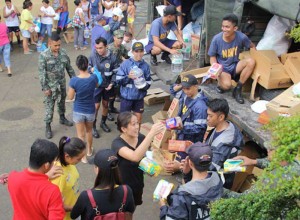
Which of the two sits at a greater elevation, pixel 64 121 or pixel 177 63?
pixel 177 63

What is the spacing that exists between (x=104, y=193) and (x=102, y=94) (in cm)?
410

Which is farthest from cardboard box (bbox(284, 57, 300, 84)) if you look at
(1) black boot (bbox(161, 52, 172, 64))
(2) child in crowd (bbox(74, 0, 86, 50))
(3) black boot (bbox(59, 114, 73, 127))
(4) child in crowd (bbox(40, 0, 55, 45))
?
(4) child in crowd (bbox(40, 0, 55, 45))

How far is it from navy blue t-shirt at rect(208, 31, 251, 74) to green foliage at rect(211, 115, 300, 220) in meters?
3.64

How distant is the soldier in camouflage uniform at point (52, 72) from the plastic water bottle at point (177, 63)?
6.62ft

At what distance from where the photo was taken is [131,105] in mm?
6625

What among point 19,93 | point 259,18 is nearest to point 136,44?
point 259,18

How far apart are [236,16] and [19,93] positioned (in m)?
5.68

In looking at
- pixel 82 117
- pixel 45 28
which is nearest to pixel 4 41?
pixel 45 28

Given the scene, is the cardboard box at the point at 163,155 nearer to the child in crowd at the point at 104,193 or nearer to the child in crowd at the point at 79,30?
the child in crowd at the point at 104,193

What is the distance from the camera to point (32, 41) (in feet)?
41.5

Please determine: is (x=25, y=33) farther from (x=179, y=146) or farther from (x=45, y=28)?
(x=179, y=146)

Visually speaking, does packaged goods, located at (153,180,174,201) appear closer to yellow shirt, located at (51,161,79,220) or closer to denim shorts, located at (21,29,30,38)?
yellow shirt, located at (51,161,79,220)

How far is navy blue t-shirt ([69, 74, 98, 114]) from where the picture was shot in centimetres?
579

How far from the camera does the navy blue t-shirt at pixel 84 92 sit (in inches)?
228
